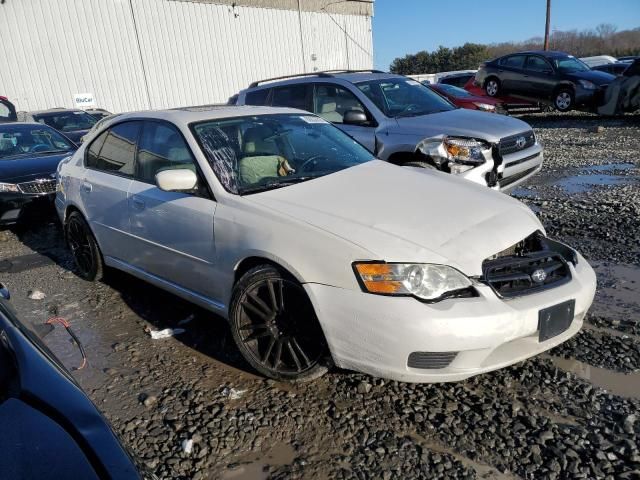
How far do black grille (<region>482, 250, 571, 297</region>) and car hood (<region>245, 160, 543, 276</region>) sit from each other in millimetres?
77

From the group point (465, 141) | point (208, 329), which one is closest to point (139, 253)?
point (208, 329)

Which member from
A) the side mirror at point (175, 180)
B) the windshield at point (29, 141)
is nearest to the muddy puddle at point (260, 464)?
the side mirror at point (175, 180)

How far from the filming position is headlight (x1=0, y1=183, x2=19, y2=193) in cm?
671

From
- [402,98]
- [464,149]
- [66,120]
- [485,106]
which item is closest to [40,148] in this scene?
[66,120]

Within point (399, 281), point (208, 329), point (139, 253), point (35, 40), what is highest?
point (35, 40)

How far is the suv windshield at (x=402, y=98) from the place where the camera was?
6355 millimetres

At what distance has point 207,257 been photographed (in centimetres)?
332

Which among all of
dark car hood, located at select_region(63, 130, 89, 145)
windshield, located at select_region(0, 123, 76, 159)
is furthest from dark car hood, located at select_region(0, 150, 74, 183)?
dark car hood, located at select_region(63, 130, 89, 145)

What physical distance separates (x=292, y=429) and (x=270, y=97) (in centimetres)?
552

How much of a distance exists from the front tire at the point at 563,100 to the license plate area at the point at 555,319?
1396 centimetres

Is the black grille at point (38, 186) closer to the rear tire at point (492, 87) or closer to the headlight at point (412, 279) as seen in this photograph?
the headlight at point (412, 279)

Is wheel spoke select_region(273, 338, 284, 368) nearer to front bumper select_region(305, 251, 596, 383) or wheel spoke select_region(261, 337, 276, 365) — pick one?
wheel spoke select_region(261, 337, 276, 365)

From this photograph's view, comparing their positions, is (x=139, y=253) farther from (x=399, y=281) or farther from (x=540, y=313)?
(x=540, y=313)

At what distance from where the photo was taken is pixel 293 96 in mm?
7008
